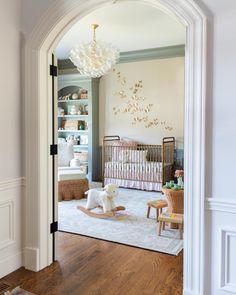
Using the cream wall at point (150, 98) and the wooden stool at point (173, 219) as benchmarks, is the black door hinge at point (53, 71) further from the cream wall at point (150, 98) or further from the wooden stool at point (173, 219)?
the cream wall at point (150, 98)

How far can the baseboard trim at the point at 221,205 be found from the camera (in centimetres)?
194

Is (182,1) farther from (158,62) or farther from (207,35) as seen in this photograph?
(158,62)

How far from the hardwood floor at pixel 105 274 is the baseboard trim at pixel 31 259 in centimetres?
5

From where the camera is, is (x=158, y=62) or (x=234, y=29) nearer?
(x=234, y=29)

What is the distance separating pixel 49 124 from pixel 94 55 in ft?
7.49

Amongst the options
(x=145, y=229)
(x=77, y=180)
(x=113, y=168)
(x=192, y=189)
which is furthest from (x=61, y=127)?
(x=192, y=189)

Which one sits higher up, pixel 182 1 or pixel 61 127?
pixel 182 1

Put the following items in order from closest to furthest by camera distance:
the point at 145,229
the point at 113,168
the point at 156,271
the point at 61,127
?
the point at 156,271 < the point at 145,229 < the point at 113,168 < the point at 61,127

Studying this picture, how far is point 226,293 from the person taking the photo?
1.99 metres

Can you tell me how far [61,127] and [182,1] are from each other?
6218mm

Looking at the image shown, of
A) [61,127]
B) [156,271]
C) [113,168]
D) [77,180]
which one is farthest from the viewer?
[61,127]

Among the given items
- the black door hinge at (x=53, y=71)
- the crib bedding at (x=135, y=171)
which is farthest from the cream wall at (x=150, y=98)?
the black door hinge at (x=53, y=71)

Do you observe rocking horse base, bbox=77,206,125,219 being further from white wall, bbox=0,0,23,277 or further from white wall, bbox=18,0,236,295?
white wall, bbox=18,0,236,295

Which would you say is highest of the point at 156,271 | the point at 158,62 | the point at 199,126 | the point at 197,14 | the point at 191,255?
the point at 158,62
